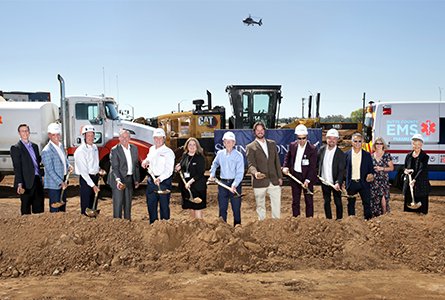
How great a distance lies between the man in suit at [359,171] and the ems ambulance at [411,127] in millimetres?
4793

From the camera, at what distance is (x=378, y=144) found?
6.47 metres

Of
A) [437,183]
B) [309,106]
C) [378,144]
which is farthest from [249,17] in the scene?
Result: [378,144]

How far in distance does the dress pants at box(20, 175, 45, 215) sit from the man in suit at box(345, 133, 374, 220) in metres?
4.80

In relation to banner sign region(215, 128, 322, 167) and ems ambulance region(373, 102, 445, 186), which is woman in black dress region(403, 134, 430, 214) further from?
banner sign region(215, 128, 322, 167)

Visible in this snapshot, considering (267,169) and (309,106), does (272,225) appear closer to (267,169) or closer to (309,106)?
(267,169)

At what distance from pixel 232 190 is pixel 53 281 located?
104 inches

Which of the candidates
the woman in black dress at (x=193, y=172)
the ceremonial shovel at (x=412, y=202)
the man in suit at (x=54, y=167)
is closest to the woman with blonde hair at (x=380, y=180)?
the ceremonial shovel at (x=412, y=202)

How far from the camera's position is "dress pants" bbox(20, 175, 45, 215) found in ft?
20.8

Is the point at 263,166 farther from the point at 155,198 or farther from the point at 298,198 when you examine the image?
the point at 155,198

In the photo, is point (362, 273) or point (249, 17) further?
point (249, 17)

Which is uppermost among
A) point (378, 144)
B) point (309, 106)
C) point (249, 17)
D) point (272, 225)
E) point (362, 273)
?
point (249, 17)

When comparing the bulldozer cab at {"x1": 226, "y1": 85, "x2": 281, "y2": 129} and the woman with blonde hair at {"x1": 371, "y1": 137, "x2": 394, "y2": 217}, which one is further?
the bulldozer cab at {"x1": 226, "y1": 85, "x2": 281, "y2": 129}

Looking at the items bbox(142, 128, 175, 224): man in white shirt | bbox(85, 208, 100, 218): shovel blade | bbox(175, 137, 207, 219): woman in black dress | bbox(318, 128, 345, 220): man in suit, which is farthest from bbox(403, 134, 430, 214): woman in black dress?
bbox(85, 208, 100, 218): shovel blade

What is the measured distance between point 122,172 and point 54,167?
40.9 inches
